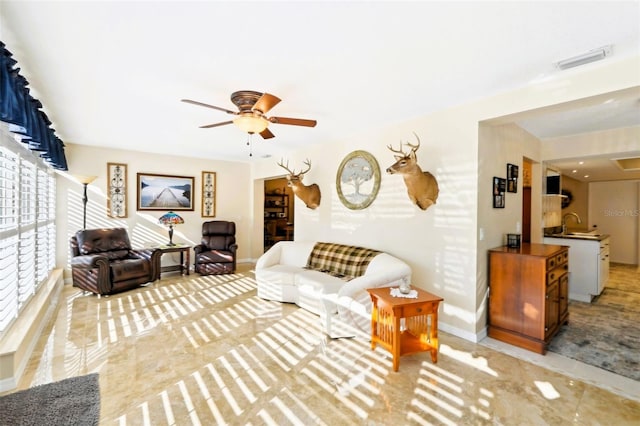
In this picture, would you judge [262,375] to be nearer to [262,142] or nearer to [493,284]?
[493,284]

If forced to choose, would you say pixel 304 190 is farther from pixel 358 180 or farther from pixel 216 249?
pixel 216 249

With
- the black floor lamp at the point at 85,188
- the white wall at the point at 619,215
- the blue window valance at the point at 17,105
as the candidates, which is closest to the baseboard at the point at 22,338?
the blue window valance at the point at 17,105

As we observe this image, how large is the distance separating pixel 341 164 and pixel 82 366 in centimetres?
378

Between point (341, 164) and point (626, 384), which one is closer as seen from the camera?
point (626, 384)

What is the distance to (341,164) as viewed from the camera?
468cm

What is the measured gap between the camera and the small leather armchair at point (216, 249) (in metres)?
5.95

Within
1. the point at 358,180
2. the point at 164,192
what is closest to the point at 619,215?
the point at 358,180

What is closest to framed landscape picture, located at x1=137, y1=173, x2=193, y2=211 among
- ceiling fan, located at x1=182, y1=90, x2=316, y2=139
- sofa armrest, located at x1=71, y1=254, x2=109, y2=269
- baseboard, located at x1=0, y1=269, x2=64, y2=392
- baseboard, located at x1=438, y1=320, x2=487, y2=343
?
sofa armrest, located at x1=71, y1=254, x2=109, y2=269

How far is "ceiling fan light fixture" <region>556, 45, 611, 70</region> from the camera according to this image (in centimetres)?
211

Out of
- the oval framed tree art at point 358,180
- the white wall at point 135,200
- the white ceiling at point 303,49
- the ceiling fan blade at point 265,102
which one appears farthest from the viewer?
the white wall at point 135,200

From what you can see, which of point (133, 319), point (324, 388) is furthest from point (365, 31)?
point (133, 319)

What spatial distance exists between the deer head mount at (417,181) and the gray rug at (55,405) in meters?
3.17

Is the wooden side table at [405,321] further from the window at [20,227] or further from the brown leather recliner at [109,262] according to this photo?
the brown leather recliner at [109,262]

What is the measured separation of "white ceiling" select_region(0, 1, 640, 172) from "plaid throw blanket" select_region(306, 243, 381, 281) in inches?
71.4
